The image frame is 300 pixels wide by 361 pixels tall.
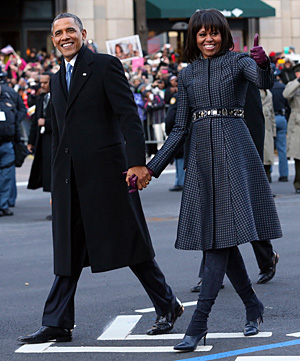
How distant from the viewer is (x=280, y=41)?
113 ft

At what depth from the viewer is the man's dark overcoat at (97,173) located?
5.62 meters

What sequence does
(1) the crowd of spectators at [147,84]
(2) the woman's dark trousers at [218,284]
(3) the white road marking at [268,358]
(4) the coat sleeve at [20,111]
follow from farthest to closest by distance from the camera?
(1) the crowd of spectators at [147,84]
(4) the coat sleeve at [20,111]
(2) the woman's dark trousers at [218,284]
(3) the white road marking at [268,358]

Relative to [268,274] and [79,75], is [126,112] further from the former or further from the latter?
[268,274]

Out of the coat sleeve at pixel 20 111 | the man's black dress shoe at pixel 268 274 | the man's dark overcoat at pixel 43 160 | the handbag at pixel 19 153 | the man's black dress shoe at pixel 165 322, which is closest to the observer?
the man's black dress shoe at pixel 165 322

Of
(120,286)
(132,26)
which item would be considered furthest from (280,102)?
(132,26)

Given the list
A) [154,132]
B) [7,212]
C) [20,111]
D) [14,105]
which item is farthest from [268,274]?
[154,132]

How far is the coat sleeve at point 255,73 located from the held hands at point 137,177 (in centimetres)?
79

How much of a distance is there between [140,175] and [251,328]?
115 cm

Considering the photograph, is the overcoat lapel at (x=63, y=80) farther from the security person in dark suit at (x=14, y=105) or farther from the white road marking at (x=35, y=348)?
the security person in dark suit at (x=14, y=105)

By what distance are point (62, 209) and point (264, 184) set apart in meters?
1.22

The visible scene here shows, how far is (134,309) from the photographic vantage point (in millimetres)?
6637

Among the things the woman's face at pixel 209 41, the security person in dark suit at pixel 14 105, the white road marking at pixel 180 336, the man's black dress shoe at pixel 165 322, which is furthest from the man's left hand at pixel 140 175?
the security person in dark suit at pixel 14 105

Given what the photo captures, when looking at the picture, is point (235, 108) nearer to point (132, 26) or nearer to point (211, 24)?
point (211, 24)

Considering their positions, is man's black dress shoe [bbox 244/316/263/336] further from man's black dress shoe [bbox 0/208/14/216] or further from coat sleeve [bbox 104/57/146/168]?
man's black dress shoe [bbox 0/208/14/216]
